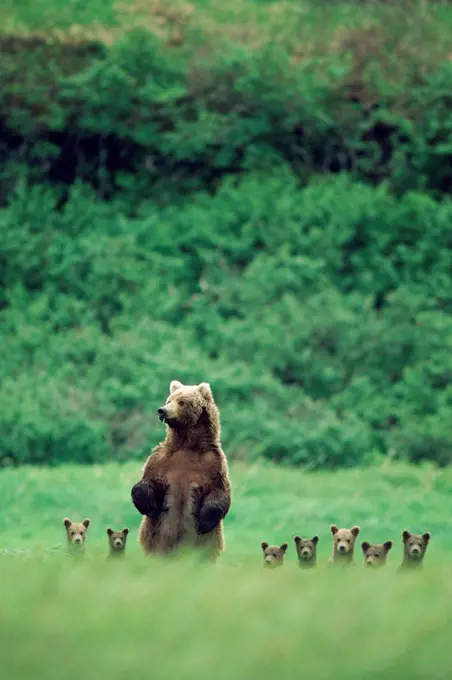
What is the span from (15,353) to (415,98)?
7.88 metres

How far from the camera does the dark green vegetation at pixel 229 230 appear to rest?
53.6 ft

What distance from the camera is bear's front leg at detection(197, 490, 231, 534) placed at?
21.4ft

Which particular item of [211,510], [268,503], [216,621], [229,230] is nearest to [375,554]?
[211,510]

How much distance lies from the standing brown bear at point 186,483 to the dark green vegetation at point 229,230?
870 cm

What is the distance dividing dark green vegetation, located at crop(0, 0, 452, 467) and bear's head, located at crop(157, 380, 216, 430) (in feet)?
28.5

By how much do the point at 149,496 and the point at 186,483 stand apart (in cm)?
19

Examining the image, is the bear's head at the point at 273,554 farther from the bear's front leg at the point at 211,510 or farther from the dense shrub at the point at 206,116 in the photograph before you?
the dense shrub at the point at 206,116

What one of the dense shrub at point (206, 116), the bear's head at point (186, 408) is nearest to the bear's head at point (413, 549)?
the bear's head at point (186, 408)

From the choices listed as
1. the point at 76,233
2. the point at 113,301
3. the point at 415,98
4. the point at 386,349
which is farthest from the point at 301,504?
the point at 415,98

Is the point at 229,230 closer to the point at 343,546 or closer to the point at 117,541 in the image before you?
the point at 343,546

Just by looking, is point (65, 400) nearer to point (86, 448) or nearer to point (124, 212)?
point (86, 448)

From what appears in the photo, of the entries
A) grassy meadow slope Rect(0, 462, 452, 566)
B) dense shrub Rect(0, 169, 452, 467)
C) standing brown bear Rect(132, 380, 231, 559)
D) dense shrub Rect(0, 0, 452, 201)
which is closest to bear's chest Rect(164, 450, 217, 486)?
standing brown bear Rect(132, 380, 231, 559)

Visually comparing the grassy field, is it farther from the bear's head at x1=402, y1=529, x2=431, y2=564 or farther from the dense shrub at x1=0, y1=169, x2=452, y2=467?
the dense shrub at x1=0, y1=169, x2=452, y2=467

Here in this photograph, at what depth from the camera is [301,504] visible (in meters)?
11.9
